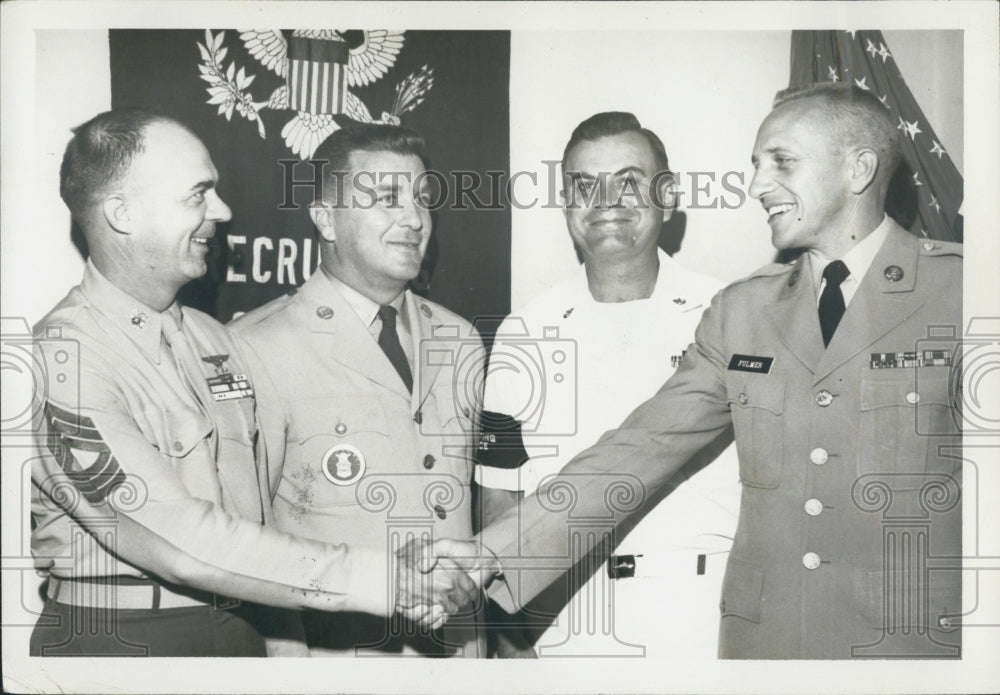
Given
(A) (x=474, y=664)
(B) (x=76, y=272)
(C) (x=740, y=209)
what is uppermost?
(C) (x=740, y=209)

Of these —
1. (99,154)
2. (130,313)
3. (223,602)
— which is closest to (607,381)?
(223,602)

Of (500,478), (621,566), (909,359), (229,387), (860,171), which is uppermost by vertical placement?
(860,171)

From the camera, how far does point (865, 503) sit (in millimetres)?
3619

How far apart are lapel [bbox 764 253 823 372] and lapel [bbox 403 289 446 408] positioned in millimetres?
1107

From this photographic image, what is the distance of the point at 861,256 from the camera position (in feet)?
11.9

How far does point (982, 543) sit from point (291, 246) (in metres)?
2.58

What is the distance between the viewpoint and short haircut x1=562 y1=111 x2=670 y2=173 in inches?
145

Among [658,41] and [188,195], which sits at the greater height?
[658,41]

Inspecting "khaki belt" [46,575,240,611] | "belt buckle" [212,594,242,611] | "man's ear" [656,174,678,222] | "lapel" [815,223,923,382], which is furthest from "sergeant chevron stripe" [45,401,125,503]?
"lapel" [815,223,923,382]

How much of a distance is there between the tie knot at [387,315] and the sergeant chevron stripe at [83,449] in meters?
1.00

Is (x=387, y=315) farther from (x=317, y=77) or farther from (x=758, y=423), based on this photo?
(x=758, y=423)

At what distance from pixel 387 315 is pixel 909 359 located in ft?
5.83

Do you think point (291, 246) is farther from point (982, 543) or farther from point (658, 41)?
point (982, 543)

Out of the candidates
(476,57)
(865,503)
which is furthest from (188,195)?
(865,503)
